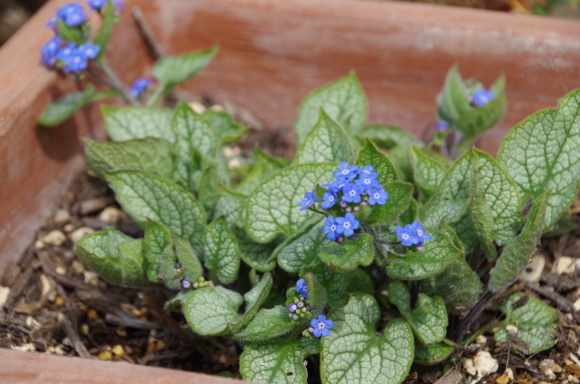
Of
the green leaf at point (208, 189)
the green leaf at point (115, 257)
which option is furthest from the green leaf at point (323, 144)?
the green leaf at point (115, 257)

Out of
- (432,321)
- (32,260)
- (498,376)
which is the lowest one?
(498,376)

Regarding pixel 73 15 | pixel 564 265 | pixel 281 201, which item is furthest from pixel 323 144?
pixel 73 15

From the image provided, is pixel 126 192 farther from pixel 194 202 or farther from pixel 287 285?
pixel 287 285

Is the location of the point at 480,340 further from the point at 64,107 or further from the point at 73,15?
the point at 73,15

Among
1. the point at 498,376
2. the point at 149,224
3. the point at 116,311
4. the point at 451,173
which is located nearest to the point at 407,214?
the point at 451,173

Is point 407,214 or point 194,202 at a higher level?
point 194,202

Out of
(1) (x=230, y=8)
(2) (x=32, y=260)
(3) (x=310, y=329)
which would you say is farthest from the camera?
(1) (x=230, y=8)

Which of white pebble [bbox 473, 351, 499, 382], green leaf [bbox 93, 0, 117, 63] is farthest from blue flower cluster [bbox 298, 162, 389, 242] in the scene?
green leaf [bbox 93, 0, 117, 63]
